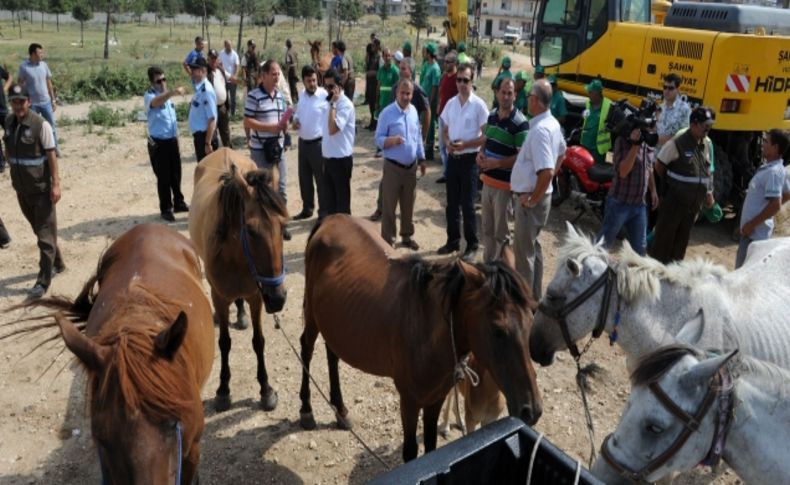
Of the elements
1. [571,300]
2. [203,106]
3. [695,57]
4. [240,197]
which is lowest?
[571,300]

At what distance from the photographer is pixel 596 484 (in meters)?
1.52

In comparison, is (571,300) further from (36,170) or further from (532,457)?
(36,170)

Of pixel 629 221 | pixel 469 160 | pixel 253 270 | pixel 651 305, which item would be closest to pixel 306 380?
pixel 253 270

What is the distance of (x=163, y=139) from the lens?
27.2 feet

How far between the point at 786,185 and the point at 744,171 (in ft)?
10.8

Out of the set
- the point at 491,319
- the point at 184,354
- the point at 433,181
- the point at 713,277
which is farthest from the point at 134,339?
the point at 433,181

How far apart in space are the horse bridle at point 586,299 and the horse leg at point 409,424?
100 centimetres

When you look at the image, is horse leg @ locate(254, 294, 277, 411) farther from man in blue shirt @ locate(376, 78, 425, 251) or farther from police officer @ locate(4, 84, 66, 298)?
police officer @ locate(4, 84, 66, 298)

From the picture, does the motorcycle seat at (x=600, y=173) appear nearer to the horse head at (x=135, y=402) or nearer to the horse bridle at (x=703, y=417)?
the horse bridle at (x=703, y=417)

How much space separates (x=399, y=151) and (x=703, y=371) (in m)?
5.14

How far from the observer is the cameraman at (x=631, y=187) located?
5.73m

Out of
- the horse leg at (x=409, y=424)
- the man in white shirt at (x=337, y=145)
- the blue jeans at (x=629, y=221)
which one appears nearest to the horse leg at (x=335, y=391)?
the horse leg at (x=409, y=424)

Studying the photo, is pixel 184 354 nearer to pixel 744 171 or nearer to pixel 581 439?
pixel 581 439

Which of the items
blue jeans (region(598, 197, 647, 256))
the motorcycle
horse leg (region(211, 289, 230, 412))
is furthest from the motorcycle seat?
horse leg (region(211, 289, 230, 412))
